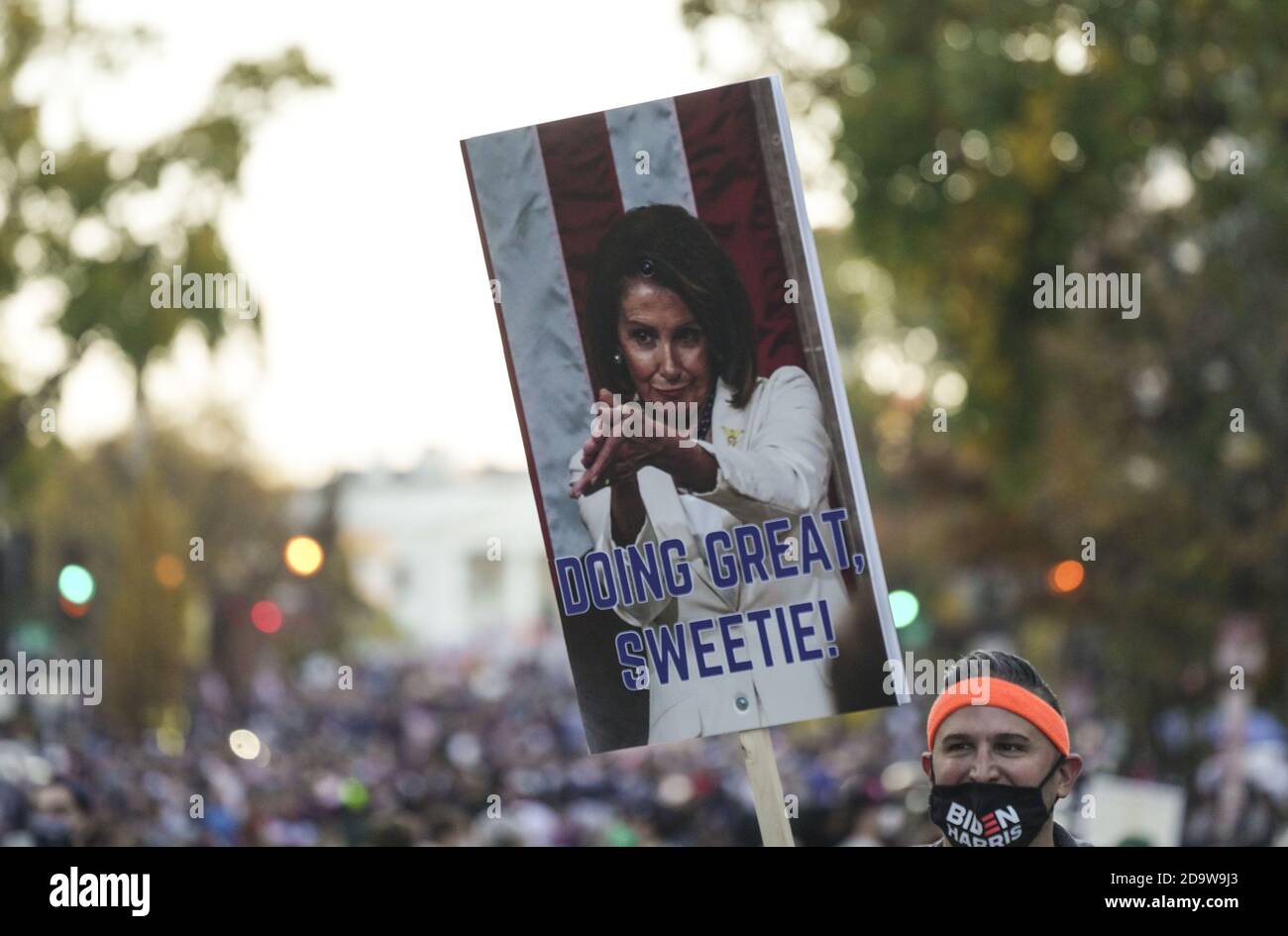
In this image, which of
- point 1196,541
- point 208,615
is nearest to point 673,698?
point 1196,541

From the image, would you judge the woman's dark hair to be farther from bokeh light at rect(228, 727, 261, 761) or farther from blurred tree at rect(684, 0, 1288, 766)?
bokeh light at rect(228, 727, 261, 761)

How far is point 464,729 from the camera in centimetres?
2800

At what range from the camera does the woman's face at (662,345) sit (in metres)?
3.85

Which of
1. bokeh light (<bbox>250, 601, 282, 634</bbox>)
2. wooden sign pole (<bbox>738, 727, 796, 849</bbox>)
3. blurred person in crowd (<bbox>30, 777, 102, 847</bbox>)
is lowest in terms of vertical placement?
wooden sign pole (<bbox>738, 727, 796, 849</bbox>)

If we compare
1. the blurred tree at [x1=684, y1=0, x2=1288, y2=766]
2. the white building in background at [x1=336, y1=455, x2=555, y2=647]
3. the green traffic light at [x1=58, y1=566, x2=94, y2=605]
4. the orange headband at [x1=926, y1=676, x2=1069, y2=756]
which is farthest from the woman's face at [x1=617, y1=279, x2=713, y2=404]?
the white building in background at [x1=336, y1=455, x2=555, y2=647]

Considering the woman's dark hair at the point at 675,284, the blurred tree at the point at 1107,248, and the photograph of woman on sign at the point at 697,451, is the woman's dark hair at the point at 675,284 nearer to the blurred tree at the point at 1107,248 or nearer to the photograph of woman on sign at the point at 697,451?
the photograph of woman on sign at the point at 697,451

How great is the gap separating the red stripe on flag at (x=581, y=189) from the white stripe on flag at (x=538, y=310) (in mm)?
16

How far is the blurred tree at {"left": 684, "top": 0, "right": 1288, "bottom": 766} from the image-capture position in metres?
14.1

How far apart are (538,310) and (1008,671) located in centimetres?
123

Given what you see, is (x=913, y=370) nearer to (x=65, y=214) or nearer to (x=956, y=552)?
(x=956, y=552)

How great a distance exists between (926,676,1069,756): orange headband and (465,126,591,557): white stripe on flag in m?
0.81

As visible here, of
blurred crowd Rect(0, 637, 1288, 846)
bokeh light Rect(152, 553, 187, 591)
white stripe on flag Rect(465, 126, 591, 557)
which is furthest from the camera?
bokeh light Rect(152, 553, 187, 591)

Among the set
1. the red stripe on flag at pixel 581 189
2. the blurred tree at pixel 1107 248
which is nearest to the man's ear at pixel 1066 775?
the red stripe on flag at pixel 581 189
